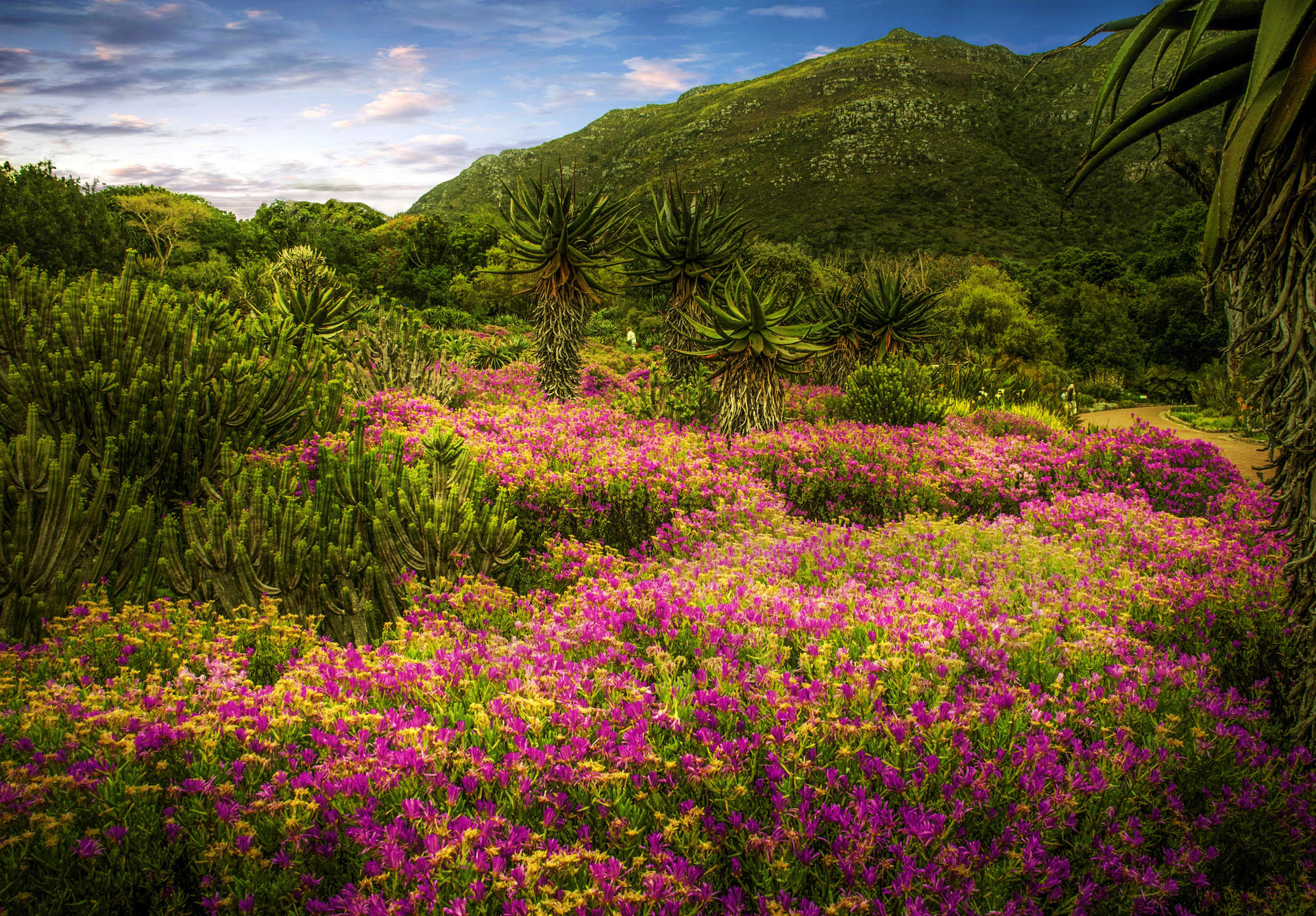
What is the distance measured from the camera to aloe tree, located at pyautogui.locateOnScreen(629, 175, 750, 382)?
Answer: 37.4ft

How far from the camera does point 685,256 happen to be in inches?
454

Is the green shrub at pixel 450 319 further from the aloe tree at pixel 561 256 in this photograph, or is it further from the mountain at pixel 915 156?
the mountain at pixel 915 156

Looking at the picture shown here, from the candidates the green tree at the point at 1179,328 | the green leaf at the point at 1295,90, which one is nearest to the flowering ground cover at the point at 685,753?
the green leaf at the point at 1295,90

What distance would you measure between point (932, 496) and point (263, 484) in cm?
688

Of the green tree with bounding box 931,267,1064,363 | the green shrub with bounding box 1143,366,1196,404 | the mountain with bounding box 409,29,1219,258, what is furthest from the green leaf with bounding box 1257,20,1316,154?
the mountain with bounding box 409,29,1219,258

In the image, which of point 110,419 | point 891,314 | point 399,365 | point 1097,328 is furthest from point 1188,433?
Result: point 1097,328

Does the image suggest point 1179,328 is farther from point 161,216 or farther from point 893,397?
point 161,216

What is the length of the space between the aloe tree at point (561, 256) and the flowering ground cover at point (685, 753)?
7.78 m

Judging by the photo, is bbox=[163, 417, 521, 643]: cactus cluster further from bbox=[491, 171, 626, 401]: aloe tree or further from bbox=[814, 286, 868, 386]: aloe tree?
bbox=[814, 286, 868, 386]: aloe tree

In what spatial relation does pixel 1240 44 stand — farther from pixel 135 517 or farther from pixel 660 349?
pixel 660 349

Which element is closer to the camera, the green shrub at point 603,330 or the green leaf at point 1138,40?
the green leaf at point 1138,40

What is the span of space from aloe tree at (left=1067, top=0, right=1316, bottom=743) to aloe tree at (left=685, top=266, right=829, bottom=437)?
5998mm

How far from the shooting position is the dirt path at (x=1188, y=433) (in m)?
10.0

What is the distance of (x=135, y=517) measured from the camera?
4199mm
